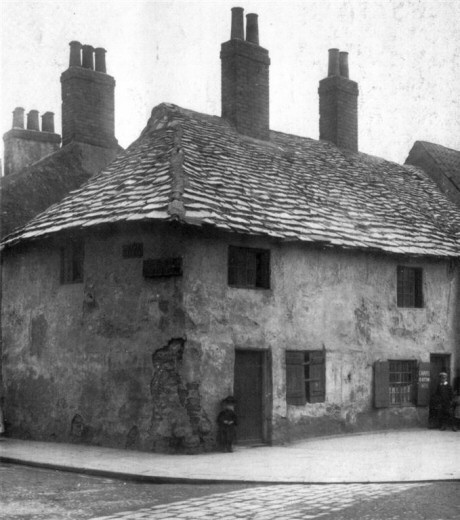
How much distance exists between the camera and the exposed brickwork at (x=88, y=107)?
2234 centimetres

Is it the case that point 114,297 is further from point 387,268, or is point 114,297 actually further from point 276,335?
point 387,268

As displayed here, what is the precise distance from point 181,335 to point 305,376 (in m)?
3.66

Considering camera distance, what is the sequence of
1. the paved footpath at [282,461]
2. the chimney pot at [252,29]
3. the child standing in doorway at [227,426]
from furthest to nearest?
the chimney pot at [252,29]
the child standing in doorway at [227,426]
the paved footpath at [282,461]

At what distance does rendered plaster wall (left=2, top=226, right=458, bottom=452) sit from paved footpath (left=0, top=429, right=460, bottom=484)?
721mm

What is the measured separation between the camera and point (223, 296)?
15891 millimetres

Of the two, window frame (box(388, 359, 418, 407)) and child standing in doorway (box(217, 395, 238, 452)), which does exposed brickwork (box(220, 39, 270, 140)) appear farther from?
child standing in doorway (box(217, 395, 238, 452))

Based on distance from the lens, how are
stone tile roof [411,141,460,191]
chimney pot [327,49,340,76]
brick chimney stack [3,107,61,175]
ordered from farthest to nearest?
stone tile roof [411,141,460,191]
chimney pot [327,49,340,76]
brick chimney stack [3,107,61,175]

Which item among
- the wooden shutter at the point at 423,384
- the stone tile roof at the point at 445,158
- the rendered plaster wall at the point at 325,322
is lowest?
the wooden shutter at the point at 423,384

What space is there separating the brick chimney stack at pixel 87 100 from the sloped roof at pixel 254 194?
2.24 m

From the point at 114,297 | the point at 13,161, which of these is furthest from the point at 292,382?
the point at 13,161

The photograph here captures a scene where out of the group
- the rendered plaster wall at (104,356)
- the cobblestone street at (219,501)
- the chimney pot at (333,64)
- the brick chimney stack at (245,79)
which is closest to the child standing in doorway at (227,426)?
the rendered plaster wall at (104,356)

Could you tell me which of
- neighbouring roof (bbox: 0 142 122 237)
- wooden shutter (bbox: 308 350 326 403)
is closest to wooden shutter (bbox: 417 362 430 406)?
wooden shutter (bbox: 308 350 326 403)

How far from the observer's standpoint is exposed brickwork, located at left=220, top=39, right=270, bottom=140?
21922 millimetres

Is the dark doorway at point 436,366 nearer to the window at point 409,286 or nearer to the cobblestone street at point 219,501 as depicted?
the window at point 409,286
